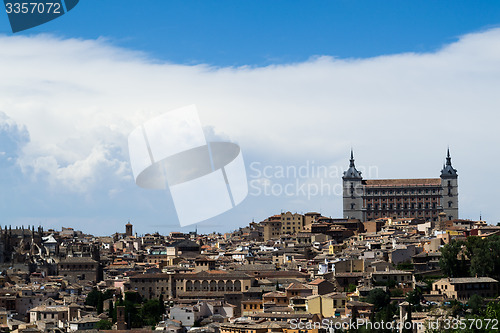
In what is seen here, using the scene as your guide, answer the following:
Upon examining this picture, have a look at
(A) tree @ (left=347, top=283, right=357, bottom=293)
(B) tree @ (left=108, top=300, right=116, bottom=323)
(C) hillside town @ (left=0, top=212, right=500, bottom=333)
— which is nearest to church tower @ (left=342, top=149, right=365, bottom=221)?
(C) hillside town @ (left=0, top=212, right=500, bottom=333)

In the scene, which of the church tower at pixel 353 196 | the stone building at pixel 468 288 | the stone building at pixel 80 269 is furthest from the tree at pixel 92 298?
the church tower at pixel 353 196

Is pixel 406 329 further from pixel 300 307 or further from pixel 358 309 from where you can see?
pixel 300 307

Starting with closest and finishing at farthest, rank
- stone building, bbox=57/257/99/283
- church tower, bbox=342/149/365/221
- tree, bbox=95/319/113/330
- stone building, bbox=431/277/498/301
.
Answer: stone building, bbox=431/277/498/301 < tree, bbox=95/319/113/330 < stone building, bbox=57/257/99/283 < church tower, bbox=342/149/365/221

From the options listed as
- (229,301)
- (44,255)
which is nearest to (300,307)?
(229,301)

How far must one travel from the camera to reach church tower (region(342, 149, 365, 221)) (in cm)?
9189

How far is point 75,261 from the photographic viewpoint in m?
63.4

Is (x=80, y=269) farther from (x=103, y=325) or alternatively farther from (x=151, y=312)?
(x=103, y=325)

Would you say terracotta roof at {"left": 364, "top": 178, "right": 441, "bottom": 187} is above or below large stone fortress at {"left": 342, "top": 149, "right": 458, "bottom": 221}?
above

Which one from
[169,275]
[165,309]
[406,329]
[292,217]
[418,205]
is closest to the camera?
[406,329]

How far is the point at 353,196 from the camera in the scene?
303 ft

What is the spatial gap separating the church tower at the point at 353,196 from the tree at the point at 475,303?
165ft

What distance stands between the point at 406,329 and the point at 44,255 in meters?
39.1

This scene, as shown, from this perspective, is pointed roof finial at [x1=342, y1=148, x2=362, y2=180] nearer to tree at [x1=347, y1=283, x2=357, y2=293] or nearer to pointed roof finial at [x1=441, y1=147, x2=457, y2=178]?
pointed roof finial at [x1=441, y1=147, x2=457, y2=178]

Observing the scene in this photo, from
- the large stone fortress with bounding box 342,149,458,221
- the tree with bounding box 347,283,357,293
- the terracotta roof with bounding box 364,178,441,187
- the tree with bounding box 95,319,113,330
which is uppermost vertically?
the terracotta roof with bounding box 364,178,441,187
